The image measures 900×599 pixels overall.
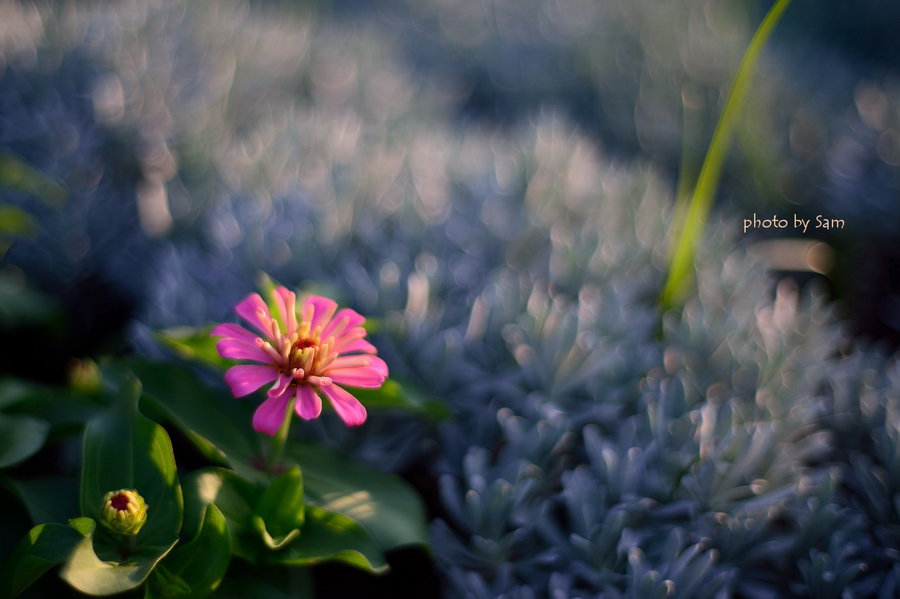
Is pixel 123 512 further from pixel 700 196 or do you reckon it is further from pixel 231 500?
pixel 700 196

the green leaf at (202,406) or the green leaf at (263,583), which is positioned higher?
the green leaf at (202,406)

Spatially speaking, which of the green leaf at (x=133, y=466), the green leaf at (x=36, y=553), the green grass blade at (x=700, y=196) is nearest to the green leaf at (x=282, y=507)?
the green leaf at (x=133, y=466)

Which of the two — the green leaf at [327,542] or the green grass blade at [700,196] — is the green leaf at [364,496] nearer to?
the green leaf at [327,542]

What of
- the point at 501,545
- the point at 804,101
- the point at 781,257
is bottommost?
the point at 501,545

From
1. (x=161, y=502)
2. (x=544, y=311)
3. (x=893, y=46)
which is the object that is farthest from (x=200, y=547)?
(x=893, y=46)

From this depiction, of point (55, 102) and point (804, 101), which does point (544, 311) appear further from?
point (804, 101)
